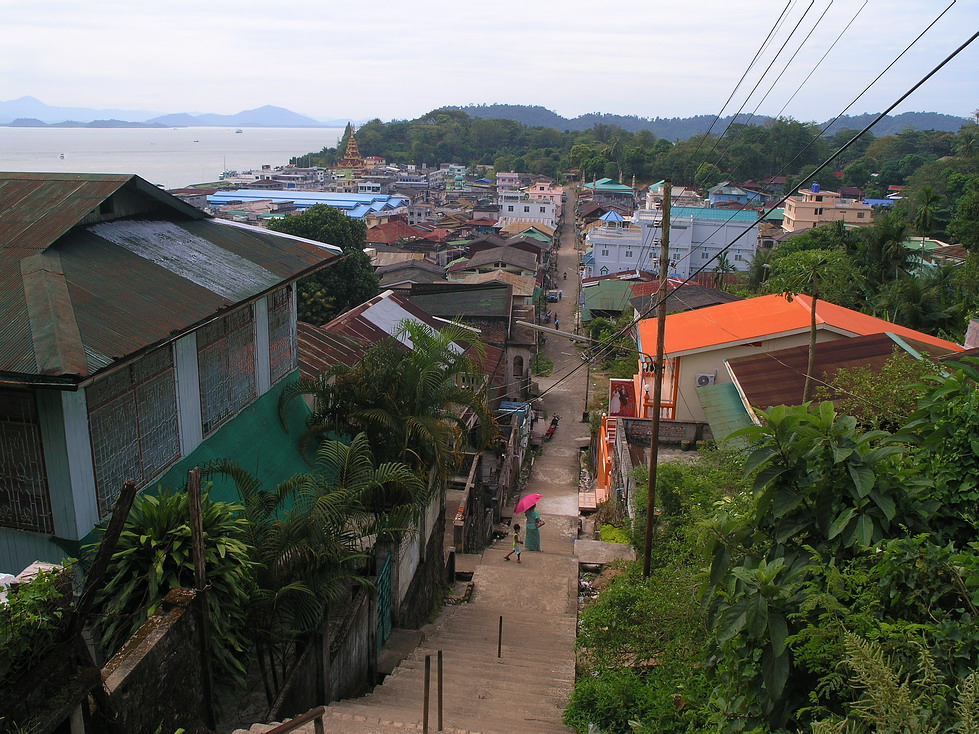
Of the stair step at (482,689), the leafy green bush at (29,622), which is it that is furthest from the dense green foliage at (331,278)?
the leafy green bush at (29,622)

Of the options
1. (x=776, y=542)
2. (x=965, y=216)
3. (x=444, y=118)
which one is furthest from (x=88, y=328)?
(x=444, y=118)

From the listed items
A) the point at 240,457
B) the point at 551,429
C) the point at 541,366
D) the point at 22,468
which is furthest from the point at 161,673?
the point at 541,366

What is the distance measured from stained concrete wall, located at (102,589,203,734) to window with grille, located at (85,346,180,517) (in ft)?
5.98

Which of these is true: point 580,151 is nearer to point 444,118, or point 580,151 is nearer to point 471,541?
point 444,118

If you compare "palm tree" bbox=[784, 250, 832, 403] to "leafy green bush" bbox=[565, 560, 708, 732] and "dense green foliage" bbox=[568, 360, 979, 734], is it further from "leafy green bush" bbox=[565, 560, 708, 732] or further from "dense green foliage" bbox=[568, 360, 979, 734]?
"dense green foliage" bbox=[568, 360, 979, 734]

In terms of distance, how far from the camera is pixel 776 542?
5.83 m

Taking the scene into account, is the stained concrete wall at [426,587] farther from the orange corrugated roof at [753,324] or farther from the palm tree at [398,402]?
the orange corrugated roof at [753,324]

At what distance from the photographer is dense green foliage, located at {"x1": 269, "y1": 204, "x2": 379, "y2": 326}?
32.9 metres

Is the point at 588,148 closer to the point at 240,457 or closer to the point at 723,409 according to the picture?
the point at 723,409

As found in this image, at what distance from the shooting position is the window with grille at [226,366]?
31.3 feet

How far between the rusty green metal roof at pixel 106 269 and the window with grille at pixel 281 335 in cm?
63

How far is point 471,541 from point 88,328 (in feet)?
36.3

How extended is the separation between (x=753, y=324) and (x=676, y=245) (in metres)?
31.0

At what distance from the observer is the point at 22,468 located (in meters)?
7.00
